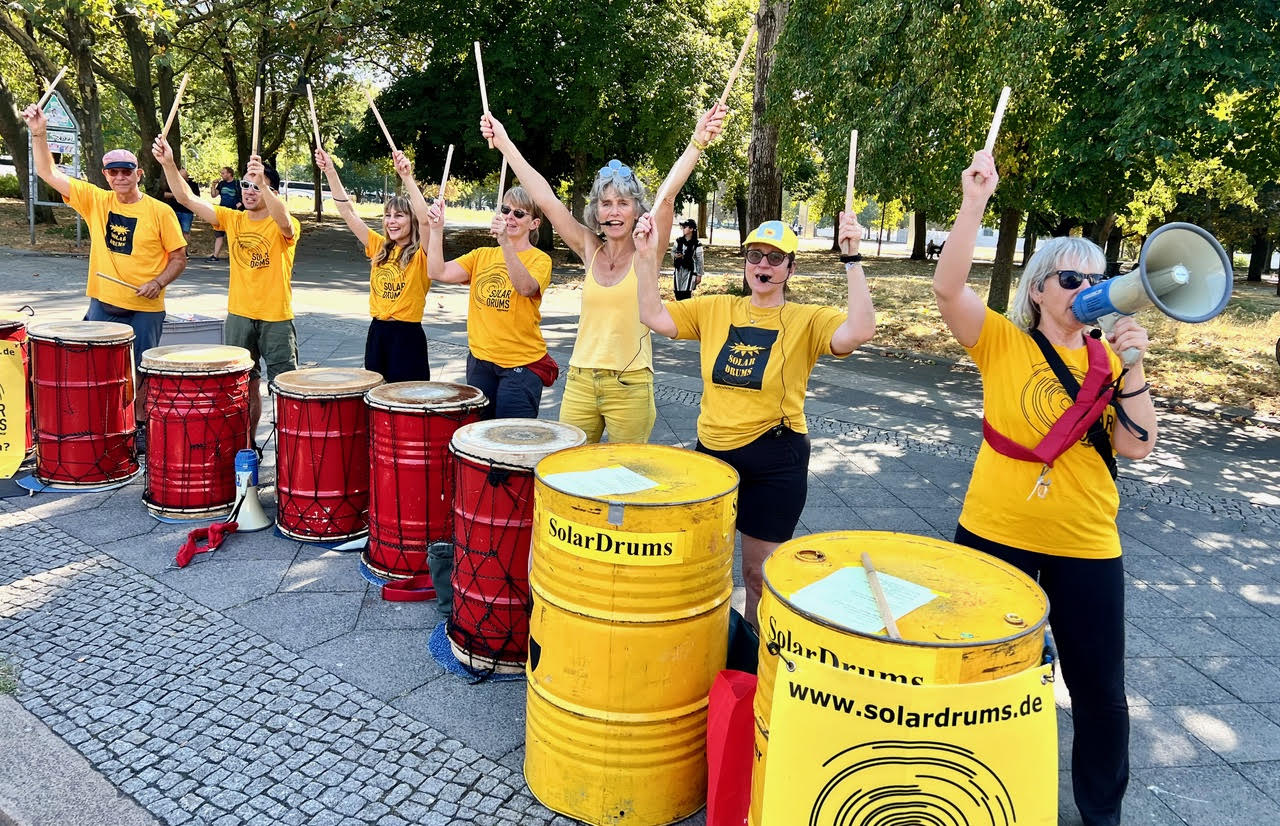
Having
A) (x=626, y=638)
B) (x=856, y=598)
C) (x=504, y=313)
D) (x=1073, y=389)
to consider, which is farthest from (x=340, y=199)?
(x=856, y=598)

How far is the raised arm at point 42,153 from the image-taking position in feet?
17.6

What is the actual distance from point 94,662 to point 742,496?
267 cm

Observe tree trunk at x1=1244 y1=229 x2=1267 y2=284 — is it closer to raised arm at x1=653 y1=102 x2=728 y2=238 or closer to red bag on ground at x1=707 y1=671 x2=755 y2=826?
raised arm at x1=653 y1=102 x2=728 y2=238

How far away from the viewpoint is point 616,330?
4.06 meters

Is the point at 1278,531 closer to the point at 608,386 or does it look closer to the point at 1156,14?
the point at 608,386

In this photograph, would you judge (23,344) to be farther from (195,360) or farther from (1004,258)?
(1004,258)

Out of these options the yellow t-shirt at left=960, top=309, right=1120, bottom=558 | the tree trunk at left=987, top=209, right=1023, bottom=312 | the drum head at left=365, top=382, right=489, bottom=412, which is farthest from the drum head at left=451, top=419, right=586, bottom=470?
the tree trunk at left=987, top=209, right=1023, bottom=312

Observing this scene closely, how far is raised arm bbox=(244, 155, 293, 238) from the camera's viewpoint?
18.4 ft

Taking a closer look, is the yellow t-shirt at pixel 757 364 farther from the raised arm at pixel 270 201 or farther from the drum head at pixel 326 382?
the raised arm at pixel 270 201

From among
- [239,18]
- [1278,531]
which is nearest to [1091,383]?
[1278,531]

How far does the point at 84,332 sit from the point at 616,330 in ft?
11.5

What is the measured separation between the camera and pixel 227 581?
14.4ft

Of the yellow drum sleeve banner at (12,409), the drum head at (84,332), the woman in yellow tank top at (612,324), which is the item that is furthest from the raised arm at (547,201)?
the yellow drum sleeve banner at (12,409)

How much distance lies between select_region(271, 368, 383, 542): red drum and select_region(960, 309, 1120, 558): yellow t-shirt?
325 cm
